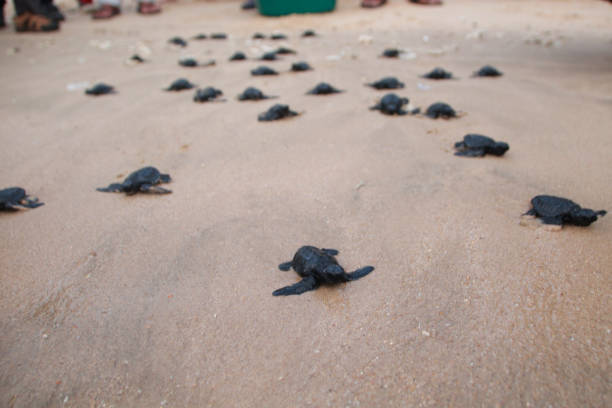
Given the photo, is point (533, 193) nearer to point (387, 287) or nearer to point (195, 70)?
point (387, 287)

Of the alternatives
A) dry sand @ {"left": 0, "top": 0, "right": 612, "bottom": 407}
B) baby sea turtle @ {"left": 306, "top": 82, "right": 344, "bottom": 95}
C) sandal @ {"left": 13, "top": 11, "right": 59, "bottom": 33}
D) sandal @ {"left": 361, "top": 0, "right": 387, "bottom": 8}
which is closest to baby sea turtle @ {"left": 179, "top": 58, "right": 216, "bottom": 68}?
dry sand @ {"left": 0, "top": 0, "right": 612, "bottom": 407}

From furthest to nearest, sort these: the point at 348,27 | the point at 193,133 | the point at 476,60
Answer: the point at 348,27, the point at 476,60, the point at 193,133

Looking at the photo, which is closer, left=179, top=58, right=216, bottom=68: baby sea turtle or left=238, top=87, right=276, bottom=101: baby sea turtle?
left=238, top=87, right=276, bottom=101: baby sea turtle

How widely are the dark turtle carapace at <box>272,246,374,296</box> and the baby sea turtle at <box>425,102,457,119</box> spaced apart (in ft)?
6.57

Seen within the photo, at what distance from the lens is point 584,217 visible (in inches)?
65.6

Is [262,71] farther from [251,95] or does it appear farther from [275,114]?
[275,114]

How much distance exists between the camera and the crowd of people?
323 inches

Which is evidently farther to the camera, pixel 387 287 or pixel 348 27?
pixel 348 27

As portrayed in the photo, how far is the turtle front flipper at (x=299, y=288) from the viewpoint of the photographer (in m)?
1.52

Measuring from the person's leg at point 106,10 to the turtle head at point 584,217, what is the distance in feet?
41.8

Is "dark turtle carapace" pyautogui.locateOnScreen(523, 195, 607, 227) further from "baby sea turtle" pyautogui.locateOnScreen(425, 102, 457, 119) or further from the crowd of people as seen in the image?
the crowd of people

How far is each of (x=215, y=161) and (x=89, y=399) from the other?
175cm

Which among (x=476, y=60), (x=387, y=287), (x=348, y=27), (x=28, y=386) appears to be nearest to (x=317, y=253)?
(x=387, y=287)

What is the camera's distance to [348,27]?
25.1ft
